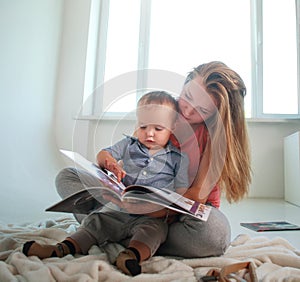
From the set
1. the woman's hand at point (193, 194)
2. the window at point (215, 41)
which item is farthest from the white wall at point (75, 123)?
the woman's hand at point (193, 194)

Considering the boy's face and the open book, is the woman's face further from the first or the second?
the open book

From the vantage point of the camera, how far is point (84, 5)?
1.96 m

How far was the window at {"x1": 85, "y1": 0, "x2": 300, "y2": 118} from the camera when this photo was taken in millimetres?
1960

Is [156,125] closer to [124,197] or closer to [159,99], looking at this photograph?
[159,99]

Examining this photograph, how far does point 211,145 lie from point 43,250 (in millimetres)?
389

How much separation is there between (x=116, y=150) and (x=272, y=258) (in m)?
0.40

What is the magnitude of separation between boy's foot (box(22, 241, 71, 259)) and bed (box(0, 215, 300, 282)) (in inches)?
0.5

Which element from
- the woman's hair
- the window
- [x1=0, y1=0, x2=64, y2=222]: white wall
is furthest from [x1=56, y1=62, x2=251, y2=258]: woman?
the window

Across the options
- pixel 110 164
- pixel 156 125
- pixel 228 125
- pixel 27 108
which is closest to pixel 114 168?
pixel 110 164

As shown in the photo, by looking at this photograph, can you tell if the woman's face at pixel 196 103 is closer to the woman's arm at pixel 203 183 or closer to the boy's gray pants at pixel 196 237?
Answer: the woman's arm at pixel 203 183

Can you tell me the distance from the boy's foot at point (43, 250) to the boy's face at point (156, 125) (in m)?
0.29

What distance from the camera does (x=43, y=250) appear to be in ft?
1.64

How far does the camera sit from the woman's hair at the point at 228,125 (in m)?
0.61

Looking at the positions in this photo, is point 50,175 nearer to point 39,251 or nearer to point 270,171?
point 39,251
